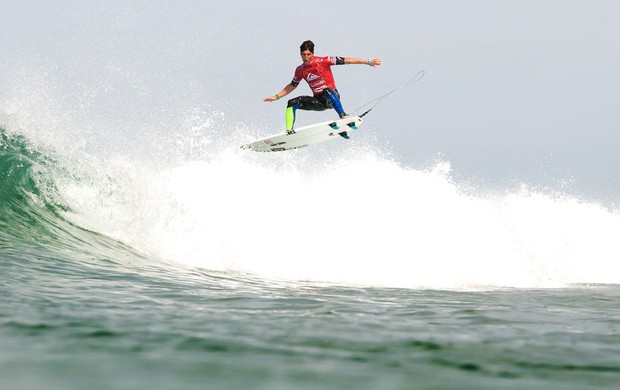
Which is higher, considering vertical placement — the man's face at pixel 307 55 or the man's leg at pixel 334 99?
the man's face at pixel 307 55

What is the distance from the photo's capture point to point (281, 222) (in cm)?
1298

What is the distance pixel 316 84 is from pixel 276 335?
910cm

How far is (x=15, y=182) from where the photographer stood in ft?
35.0

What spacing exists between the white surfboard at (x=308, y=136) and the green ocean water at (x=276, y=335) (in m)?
5.75

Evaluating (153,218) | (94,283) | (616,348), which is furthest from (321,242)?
(616,348)

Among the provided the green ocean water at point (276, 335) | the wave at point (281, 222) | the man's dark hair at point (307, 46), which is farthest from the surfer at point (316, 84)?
the green ocean water at point (276, 335)

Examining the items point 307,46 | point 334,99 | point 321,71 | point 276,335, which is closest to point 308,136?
point 334,99

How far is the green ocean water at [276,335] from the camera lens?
2.83m

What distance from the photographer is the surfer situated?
39.9ft

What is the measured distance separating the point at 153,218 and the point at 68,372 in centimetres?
871

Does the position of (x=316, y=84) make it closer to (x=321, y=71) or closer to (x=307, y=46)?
(x=321, y=71)

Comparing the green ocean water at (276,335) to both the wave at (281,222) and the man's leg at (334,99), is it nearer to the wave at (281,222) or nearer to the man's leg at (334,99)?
the wave at (281,222)

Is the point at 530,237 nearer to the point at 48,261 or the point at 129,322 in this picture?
the point at 48,261

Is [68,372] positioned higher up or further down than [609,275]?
further down
